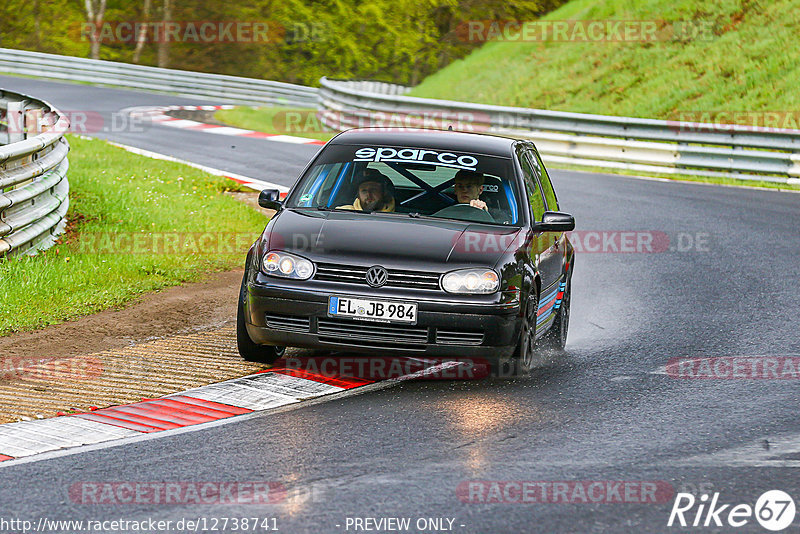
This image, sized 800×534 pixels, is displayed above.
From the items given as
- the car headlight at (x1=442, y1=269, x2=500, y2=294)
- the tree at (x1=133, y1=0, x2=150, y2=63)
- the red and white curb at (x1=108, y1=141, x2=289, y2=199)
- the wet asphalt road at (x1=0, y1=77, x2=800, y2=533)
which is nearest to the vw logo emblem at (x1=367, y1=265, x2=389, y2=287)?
the car headlight at (x1=442, y1=269, x2=500, y2=294)

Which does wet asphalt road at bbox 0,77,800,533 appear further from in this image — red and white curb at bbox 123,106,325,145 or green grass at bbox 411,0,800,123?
green grass at bbox 411,0,800,123

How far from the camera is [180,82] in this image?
35.1 metres

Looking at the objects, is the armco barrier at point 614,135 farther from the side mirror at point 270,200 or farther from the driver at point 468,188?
the side mirror at point 270,200

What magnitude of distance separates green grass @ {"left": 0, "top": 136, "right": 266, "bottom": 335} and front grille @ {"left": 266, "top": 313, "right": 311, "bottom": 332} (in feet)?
7.91

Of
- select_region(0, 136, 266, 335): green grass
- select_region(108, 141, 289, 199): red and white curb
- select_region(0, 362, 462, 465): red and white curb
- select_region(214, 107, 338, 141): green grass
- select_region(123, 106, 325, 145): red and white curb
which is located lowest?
select_region(214, 107, 338, 141): green grass

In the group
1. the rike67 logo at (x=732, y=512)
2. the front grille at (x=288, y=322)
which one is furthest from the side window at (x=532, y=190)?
the rike67 logo at (x=732, y=512)

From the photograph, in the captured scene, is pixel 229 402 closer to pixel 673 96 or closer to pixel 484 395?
pixel 484 395

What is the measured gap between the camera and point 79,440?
20.1 ft

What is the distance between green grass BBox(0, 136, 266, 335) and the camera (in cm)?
962

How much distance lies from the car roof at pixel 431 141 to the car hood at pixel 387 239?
0.87m

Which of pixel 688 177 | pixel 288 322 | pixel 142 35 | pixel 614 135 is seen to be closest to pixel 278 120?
pixel 614 135

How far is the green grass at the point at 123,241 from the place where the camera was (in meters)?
9.62

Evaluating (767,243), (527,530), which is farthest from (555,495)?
(767,243)

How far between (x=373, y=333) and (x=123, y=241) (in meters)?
5.83
